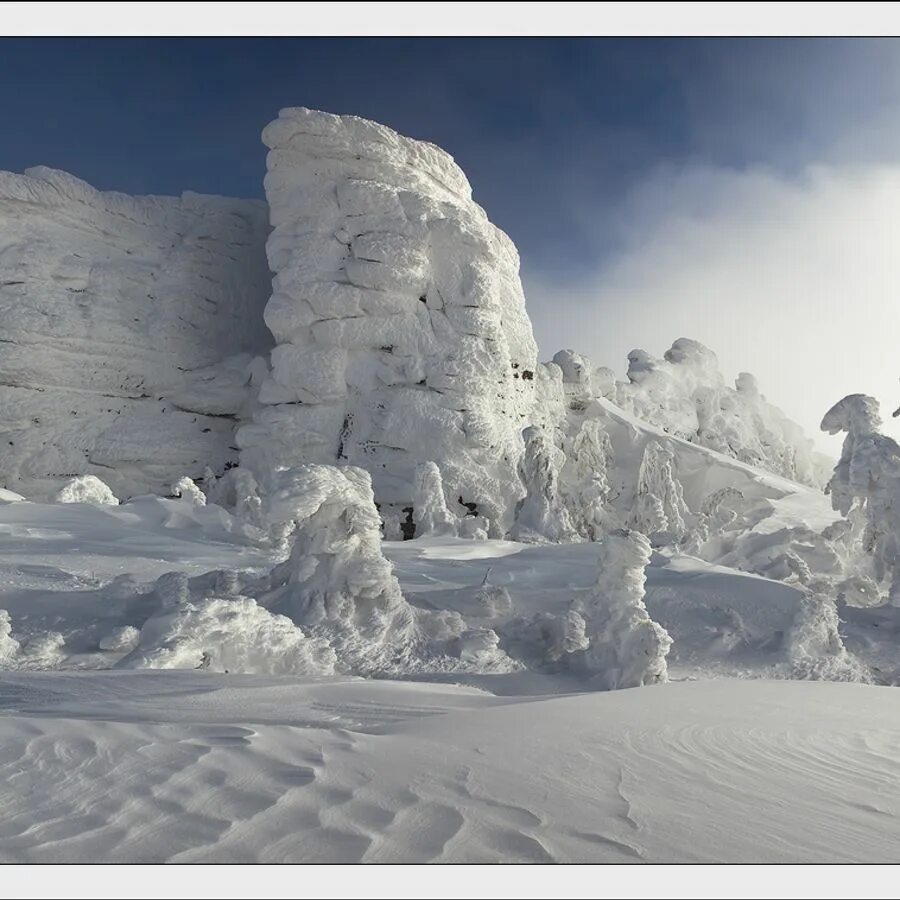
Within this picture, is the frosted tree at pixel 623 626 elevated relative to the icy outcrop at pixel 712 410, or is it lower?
lower

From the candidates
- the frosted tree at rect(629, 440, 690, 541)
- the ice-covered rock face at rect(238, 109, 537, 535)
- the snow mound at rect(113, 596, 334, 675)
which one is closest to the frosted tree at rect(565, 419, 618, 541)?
the frosted tree at rect(629, 440, 690, 541)

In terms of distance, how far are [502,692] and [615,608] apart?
1.22 metres

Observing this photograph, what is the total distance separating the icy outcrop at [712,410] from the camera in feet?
98.1

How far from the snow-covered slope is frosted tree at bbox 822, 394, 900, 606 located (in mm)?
7847

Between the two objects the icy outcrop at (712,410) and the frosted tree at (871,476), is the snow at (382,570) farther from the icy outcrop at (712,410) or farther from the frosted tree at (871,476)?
the icy outcrop at (712,410)

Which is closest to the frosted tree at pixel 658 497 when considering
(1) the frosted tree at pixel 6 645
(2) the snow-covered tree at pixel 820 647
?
(2) the snow-covered tree at pixel 820 647

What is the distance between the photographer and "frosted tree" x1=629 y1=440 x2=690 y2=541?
19094mm

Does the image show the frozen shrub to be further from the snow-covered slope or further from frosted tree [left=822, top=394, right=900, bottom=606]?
frosted tree [left=822, top=394, right=900, bottom=606]

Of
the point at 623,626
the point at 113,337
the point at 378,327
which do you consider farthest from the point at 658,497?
the point at 113,337

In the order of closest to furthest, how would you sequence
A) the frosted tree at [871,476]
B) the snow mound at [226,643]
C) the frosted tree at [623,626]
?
1. the snow mound at [226,643]
2. the frosted tree at [623,626]
3. the frosted tree at [871,476]

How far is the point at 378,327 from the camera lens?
21375mm

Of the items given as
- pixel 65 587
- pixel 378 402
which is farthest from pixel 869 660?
pixel 378 402

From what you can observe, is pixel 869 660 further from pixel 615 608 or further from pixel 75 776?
pixel 75 776

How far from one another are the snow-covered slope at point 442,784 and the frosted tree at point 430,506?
12.7 meters
